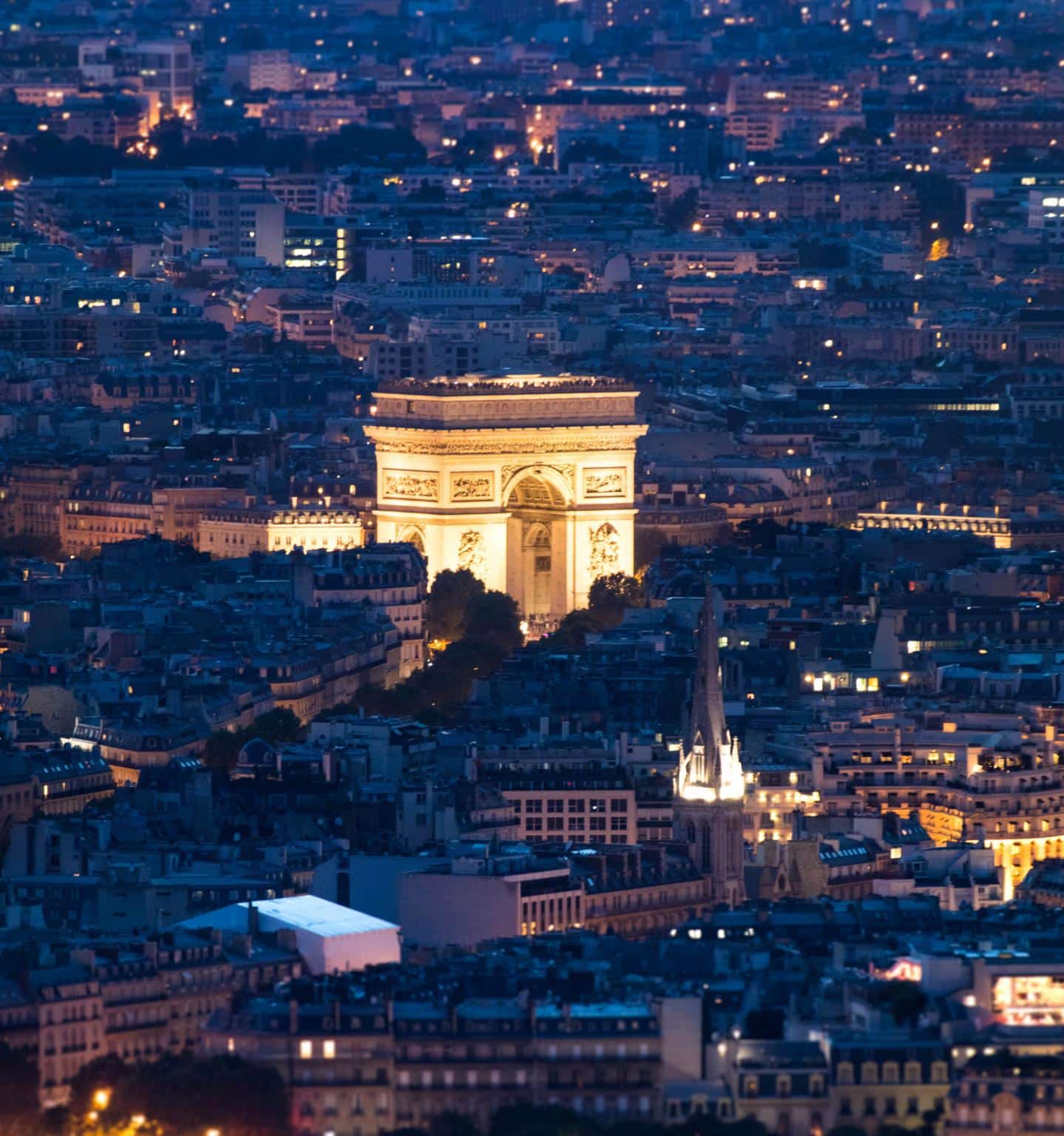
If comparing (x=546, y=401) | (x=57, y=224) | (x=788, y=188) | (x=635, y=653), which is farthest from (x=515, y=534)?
(x=788, y=188)

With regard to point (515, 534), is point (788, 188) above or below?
above

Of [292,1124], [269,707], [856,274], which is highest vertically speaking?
[856,274]

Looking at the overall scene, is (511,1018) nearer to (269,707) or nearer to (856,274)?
(269,707)

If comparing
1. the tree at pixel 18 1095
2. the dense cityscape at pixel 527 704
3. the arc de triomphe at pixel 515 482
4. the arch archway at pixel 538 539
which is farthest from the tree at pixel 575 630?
the tree at pixel 18 1095

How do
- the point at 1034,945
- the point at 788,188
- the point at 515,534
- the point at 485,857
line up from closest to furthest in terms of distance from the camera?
1. the point at 1034,945
2. the point at 485,857
3. the point at 515,534
4. the point at 788,188

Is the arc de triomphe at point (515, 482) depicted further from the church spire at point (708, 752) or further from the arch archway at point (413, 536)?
the church spire at point (708, 752)

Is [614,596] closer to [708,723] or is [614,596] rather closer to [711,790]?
[708,723]

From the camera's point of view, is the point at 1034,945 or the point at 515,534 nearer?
the point at 1034,945
